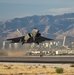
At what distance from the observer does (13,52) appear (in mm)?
97938

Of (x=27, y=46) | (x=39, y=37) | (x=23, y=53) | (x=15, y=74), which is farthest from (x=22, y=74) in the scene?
(x=27, y=46)

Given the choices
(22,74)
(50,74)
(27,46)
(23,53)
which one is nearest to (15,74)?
(22,74)

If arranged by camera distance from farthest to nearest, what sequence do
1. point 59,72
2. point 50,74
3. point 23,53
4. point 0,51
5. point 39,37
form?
1. point 0,51
2. point 23,53
3. point 39,37
4. point 59,72
5. point 50,74

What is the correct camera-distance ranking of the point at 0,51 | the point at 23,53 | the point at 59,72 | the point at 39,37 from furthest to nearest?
the point at 0,51 → the point at 23,53 → the point at 39,37 → the point at 59,72

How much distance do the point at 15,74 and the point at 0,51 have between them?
5955cm

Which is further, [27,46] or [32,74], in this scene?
[27,46]

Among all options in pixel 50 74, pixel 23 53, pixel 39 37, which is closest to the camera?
pixel 50 74

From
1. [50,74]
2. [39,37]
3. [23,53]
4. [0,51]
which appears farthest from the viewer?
[0,51]

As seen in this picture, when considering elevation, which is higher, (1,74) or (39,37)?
(39,37)

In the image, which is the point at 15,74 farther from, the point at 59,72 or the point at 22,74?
the point at 59,72

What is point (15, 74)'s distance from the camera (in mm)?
44781

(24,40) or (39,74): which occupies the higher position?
(24,40)

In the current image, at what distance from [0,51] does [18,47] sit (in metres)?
7.27

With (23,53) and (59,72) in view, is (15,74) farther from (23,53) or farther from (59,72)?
(23,53)
